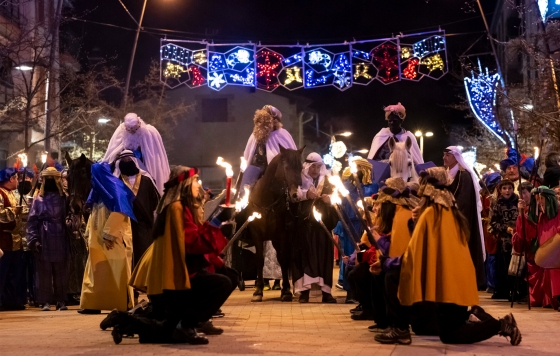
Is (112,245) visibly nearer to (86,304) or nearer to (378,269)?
(86,304)

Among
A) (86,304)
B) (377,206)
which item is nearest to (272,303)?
(86,304)

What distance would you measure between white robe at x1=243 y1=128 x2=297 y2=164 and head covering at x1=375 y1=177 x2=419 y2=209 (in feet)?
18.3

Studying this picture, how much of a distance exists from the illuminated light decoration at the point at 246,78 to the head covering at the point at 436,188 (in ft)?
51.6

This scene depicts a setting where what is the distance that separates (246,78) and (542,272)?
1278 centimetres

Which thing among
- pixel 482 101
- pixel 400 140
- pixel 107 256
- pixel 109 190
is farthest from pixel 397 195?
pixel 482 101

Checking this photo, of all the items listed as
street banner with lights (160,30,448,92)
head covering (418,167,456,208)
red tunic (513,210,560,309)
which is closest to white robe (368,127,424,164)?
red tunic (513,210,560,309)

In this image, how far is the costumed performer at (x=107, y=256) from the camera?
11219mm

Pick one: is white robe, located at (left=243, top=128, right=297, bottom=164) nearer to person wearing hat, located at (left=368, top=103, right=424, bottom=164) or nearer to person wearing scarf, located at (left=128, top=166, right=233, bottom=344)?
person wearing hat, located at (left=368, top=103, right=424, bottom=164)

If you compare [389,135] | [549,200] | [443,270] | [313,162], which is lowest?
[443,270]

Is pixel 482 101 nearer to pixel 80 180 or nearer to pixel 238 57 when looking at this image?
pixel 238 57

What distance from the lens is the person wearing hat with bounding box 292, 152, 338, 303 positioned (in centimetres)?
1441

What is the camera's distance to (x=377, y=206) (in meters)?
9.73

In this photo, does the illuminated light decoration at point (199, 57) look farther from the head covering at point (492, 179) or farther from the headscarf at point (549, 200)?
the headscarf at point (549, 200)

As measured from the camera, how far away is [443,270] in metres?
8.46
